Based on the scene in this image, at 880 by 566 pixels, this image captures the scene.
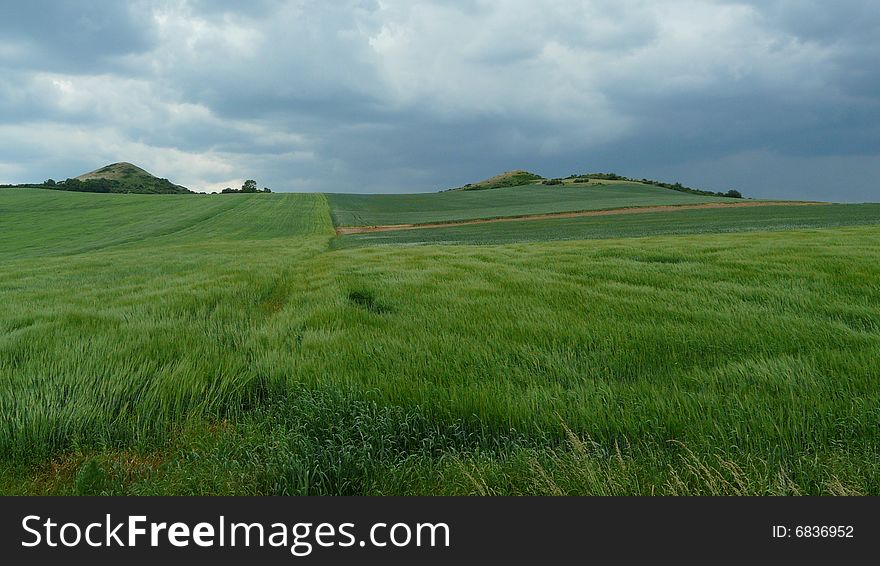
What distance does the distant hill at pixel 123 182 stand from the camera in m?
128

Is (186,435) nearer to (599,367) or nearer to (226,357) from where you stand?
(226,357)

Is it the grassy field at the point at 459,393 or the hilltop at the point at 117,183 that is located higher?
the hilltop at the point at 117,183

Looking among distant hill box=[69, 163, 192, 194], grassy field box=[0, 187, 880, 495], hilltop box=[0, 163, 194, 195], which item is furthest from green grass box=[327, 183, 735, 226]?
distant hill box=[69, 163, 192, 194]

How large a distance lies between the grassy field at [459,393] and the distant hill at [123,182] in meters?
159

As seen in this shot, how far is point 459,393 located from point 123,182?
19445 centimetres

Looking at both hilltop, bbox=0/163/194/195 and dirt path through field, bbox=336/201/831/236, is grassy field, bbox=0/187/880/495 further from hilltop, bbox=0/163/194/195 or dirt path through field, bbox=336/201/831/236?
hilltop, bbox=0/163/194/195

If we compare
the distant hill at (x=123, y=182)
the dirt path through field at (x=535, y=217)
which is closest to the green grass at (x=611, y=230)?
the dirt path through field at (x=535, y=217)

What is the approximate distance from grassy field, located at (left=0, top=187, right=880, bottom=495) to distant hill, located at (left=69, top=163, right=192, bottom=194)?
6247 inches

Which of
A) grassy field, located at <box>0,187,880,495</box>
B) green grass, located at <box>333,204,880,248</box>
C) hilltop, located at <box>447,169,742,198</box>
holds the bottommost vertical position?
grassy field, located at <box>0,187,880,495</box>

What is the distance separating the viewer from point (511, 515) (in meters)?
2.28

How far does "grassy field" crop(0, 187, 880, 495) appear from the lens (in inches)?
104

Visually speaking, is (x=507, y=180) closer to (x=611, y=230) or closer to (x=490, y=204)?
(x=490, y=204)

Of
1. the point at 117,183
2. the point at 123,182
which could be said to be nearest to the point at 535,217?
the point at 117,183

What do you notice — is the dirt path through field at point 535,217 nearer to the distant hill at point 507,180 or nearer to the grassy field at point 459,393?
the grassy field at point 459,393
